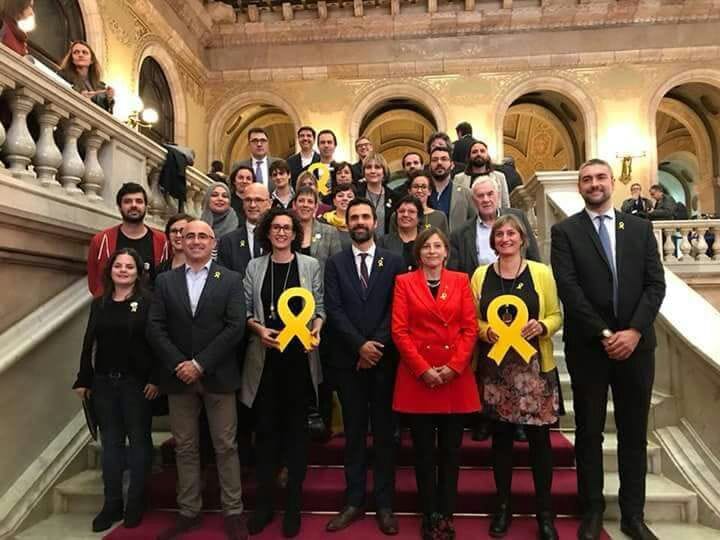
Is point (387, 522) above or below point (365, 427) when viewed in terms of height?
below

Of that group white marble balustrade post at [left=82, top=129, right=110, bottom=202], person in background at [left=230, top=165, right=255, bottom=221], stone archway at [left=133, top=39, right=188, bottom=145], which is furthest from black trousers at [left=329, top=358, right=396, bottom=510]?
stone archway at [left=133, top=39, right=188, bottom=145]

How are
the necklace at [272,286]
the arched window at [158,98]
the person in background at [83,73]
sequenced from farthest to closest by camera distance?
1. the arched window at [158,98]
2. the person in background at [83,73]
3. the necklace at [272,286]

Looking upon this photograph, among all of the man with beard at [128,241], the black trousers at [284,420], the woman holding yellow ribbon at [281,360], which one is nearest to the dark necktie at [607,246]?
the woman holding yellow ribbon at [281,360]

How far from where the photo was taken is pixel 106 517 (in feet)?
10.8

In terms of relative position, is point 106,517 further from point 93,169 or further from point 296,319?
point 93,169

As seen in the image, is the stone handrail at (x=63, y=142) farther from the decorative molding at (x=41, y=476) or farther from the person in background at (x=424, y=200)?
the person in background at (x=424, y=200)

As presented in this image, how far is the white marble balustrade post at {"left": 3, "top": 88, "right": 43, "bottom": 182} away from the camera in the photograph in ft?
11.6

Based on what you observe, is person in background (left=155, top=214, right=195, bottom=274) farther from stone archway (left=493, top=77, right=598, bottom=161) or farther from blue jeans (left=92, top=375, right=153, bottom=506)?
stone archway (left=493, top=77, right=598, bottom=161)

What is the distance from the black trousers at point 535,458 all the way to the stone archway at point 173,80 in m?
10.3

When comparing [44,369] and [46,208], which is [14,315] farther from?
[46,208]

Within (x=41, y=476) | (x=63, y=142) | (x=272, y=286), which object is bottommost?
(x=41, y=476)

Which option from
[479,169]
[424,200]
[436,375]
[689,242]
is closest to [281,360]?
[436,375]

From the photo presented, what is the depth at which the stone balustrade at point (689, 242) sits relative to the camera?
7961mm

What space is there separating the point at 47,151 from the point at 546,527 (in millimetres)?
3892
